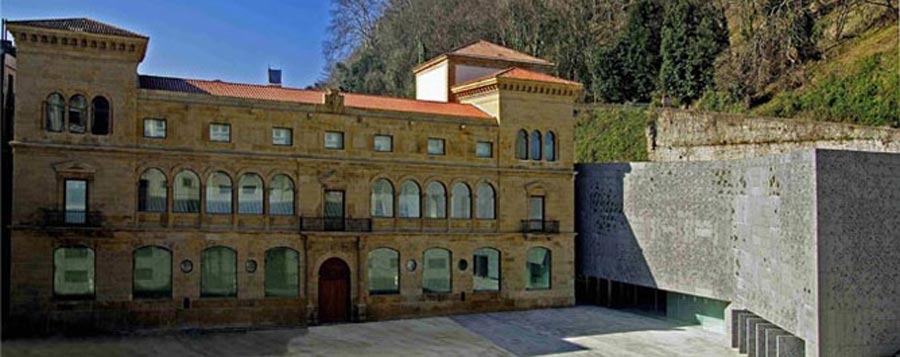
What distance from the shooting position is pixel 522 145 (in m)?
31.7

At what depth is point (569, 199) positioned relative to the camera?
32344 mm

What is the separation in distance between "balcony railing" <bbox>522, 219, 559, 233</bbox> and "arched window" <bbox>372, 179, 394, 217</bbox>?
5555 mm

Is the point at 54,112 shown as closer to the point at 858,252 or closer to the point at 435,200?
the point at 435,200

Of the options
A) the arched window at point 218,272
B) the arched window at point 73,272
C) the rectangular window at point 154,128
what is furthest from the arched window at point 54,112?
the arched window at point 218,272

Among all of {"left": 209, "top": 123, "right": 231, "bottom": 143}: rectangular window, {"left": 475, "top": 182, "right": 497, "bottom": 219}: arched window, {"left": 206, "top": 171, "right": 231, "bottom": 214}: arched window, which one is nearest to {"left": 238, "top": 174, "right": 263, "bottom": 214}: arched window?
{"left": 206, "top": 171, "right": 231, "bottom": 214}: arched window

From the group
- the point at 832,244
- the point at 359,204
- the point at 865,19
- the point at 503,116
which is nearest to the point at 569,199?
the point at 503,116

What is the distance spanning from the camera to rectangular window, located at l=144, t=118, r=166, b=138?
25844 mm

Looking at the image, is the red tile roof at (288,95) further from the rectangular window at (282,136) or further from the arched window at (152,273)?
the arched window at (152,273)

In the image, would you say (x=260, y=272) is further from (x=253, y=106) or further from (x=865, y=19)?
(x=865, y=19)

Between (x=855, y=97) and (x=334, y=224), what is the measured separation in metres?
23.3

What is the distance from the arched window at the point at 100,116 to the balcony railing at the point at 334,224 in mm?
6978

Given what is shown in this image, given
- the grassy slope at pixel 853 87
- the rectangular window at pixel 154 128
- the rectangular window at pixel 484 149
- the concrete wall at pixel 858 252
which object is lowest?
the concrete wall at pixel 858 252

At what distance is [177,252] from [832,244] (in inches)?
758

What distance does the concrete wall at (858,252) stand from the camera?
1880cm
